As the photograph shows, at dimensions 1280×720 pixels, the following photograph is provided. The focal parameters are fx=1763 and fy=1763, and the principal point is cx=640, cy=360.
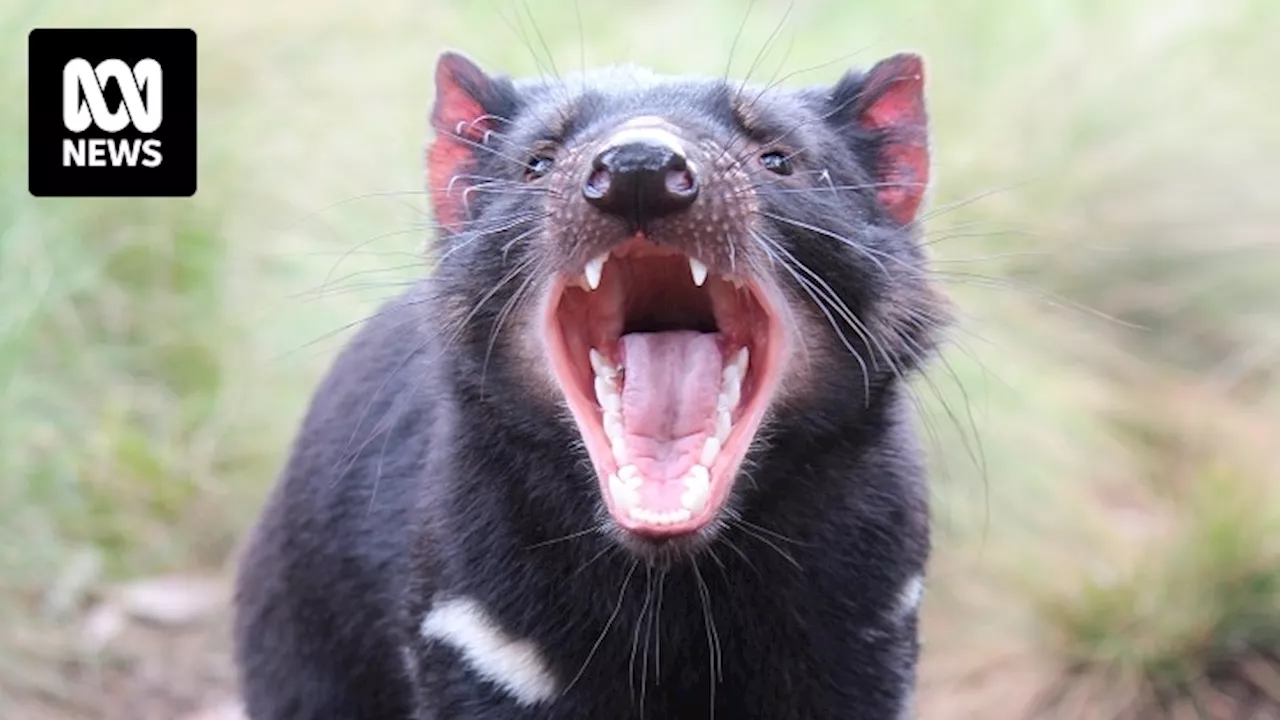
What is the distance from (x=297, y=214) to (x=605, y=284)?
9.54ft

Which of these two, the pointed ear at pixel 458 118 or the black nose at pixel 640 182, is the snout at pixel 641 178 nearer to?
the black nose at pixel 640 182

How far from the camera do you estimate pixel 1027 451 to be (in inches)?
189

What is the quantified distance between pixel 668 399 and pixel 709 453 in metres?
0.10

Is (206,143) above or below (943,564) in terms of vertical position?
above

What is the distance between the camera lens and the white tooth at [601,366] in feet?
8.09

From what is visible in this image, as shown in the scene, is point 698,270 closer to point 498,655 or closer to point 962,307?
point 498,655

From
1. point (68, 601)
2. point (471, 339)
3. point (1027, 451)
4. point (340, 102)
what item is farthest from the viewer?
point (340, 102)

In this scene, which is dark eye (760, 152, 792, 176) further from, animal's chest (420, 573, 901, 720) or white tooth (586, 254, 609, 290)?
animal's chest (420, 573, 901, 720)

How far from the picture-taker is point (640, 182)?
2168mm

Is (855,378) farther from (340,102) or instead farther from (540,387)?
(340,102)

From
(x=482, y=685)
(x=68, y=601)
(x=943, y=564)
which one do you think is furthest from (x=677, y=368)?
(x=68, y=601)

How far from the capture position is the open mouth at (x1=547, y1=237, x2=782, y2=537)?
235 cm

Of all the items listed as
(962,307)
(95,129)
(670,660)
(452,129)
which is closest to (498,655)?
(670,660)

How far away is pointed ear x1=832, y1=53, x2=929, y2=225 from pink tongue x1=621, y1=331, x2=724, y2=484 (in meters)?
0.48
